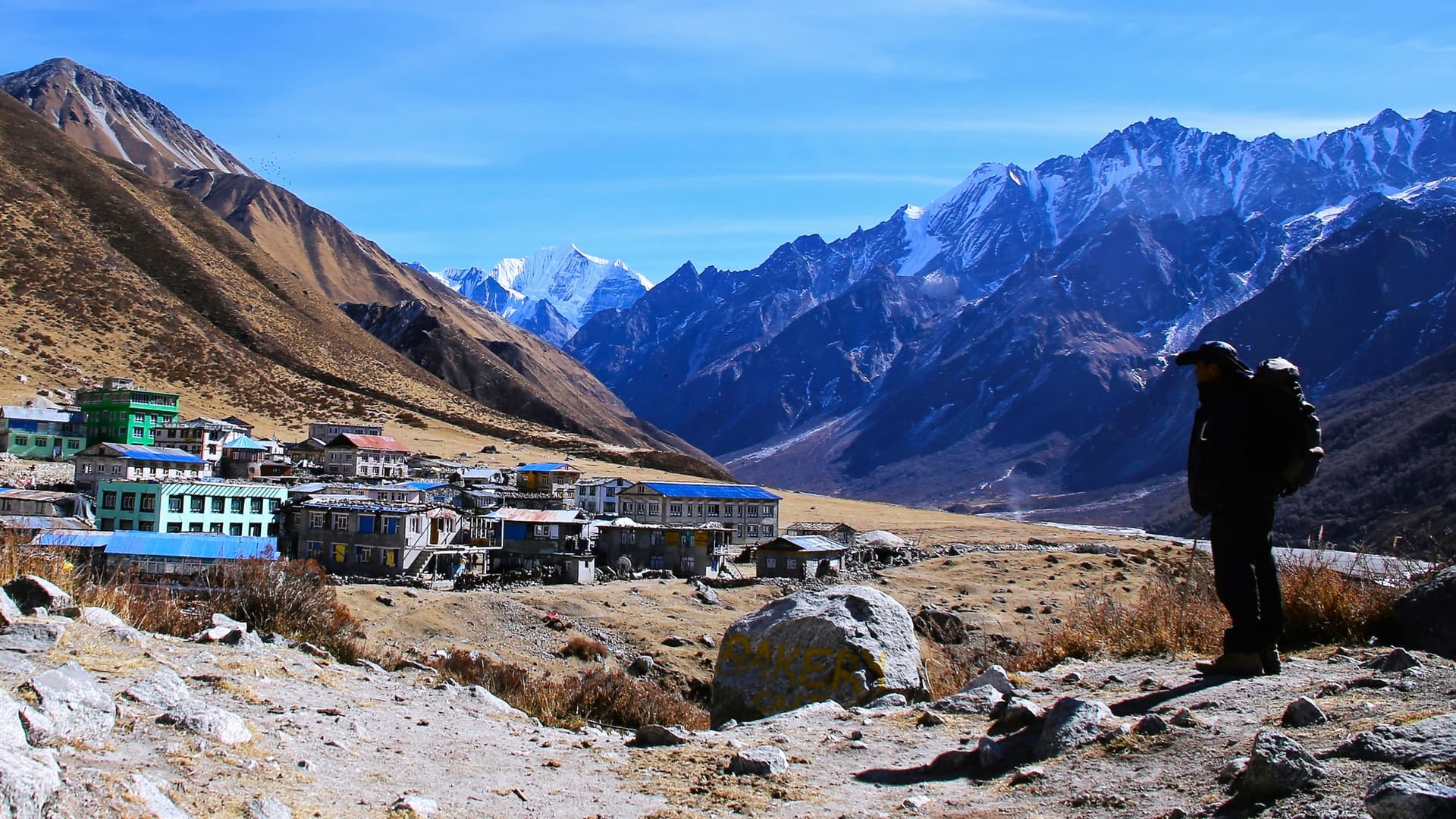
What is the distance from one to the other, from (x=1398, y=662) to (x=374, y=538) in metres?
45.2

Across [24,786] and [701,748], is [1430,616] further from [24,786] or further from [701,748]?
[24,786]

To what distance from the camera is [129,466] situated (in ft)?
204

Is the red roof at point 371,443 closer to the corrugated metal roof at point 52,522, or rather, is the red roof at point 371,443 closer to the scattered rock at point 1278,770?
the corrugated metal roof at point 52,522

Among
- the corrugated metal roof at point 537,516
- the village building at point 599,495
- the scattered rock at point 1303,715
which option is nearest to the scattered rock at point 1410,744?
the scattered rock at point 1303,715

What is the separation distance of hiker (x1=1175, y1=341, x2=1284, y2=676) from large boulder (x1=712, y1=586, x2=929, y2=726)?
150 inches

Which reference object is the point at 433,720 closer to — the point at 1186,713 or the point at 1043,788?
the point at 1043,788

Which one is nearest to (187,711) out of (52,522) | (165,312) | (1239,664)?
(1239,664)

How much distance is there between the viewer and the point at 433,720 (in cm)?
880

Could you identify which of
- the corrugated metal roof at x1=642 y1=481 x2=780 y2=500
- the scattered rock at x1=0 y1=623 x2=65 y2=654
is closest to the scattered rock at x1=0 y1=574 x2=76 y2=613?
the scattered rock at x1=0 y1=623 x2=65 y2=654

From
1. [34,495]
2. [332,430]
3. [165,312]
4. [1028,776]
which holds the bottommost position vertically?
[34,495]

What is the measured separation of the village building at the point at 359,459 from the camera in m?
80.5

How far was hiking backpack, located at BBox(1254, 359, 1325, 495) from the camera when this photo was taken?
7.85m

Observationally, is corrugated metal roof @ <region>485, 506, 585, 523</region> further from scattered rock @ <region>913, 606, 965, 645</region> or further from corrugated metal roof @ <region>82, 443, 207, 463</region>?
scattered rock @ <region>913, 606, 965, 645</region>

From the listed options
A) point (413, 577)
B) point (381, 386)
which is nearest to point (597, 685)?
point (413, 577)
